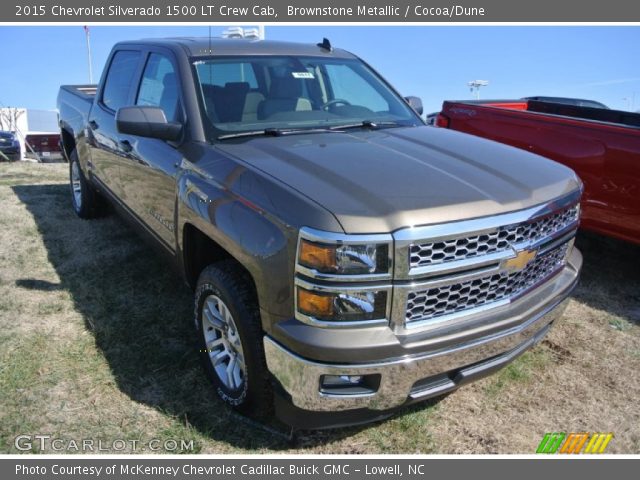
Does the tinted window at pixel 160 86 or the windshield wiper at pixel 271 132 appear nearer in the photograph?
the windshield wiper at pixel 271 132

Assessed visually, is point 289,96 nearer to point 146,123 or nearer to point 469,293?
point 146,123

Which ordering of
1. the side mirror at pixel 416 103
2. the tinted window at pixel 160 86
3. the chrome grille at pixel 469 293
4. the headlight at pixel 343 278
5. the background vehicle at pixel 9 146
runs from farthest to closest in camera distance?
the background vehicle at pixel 9 146
the side mirror at pixel 416 103
the tinted window at pixel 160 86
the chrome grille at pixel 469 293
the headlight at pixel 343 278

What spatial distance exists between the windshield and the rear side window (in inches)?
46.3

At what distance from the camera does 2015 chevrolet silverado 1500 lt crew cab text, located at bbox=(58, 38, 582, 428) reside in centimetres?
214

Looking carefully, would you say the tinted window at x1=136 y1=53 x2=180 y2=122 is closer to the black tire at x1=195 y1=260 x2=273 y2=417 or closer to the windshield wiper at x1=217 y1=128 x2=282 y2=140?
the windshield wiper at x1=217 y1=128 x2=282 y2=140

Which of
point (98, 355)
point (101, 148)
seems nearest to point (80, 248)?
point (101, 148)

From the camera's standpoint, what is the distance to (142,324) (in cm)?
370

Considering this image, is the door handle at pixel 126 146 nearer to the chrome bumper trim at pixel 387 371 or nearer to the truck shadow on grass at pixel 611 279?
the chrome bumper trim at pixel 387 371

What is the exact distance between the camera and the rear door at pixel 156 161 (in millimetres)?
3239

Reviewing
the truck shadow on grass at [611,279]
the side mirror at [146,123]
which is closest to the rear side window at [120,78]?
the side mirror at [146,123]

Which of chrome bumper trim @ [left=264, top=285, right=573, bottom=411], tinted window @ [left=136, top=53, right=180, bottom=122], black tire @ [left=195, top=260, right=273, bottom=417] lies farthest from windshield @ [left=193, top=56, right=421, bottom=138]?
chrome bumper trim @ [left=264, top=285, right=573, bottom=411]

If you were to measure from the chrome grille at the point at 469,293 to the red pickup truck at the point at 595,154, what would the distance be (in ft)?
6.46

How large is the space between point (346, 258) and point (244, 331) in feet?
2.26
